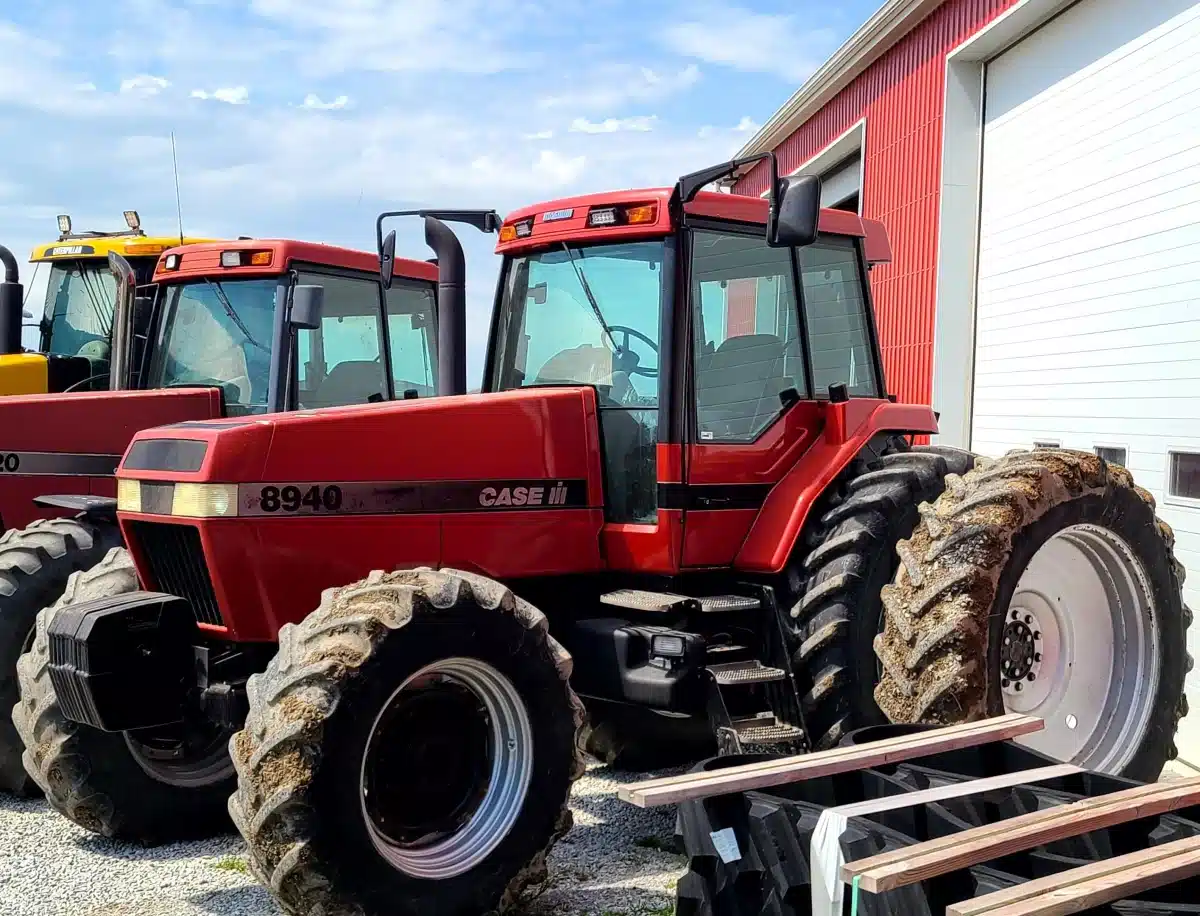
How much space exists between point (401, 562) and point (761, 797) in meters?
1.87

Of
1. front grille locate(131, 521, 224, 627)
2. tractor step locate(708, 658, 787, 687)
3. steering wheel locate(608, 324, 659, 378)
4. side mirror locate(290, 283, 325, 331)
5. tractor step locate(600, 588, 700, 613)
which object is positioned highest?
side mirror locate(290, 283, 325, 331)

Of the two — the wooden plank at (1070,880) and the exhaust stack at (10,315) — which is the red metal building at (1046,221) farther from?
the exhaust stack at (10,315)

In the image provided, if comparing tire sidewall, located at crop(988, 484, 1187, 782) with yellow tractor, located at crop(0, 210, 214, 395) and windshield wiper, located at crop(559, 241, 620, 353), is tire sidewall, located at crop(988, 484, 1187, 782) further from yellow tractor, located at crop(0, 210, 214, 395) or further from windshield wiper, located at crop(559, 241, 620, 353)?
yellow tractor, located at crop(0, 210, 214, 395)

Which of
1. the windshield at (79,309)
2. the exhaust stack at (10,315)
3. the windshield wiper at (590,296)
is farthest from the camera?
the windshield at (79,309)

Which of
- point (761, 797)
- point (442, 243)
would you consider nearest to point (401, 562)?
point (442, 243)

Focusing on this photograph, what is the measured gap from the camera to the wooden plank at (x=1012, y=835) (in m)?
3.00

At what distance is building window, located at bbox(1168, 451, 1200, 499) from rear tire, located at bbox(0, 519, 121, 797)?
6460 millimetres

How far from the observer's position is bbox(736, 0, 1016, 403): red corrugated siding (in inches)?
457

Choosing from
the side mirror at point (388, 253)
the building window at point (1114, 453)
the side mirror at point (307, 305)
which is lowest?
the building window at point (1114, 453)

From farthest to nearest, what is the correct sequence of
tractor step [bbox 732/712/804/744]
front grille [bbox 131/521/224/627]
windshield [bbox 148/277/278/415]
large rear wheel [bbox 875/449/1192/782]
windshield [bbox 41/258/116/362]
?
windshield [bbox 41/258/116/362]
windshield [bbox 148/277/278/415]
tractor step [bbox 732/712/804/744]
front grille [bbox 131/521/224/627]
large rear wheel [bbox 875/449/1192/782]

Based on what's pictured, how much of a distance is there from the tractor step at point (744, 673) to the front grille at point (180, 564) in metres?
1.95

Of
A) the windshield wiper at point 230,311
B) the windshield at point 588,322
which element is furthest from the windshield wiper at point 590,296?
the windshield wiper at point 230,311

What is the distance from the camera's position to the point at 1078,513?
16.8ft

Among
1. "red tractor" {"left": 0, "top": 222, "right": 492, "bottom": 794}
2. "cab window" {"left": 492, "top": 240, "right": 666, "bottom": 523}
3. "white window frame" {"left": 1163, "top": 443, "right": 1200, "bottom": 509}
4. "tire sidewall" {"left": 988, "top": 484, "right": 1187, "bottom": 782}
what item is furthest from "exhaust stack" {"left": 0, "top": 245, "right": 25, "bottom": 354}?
"white window frame" {"left": 1163, "top": 443, "right": 1200, "bottom": 509}
